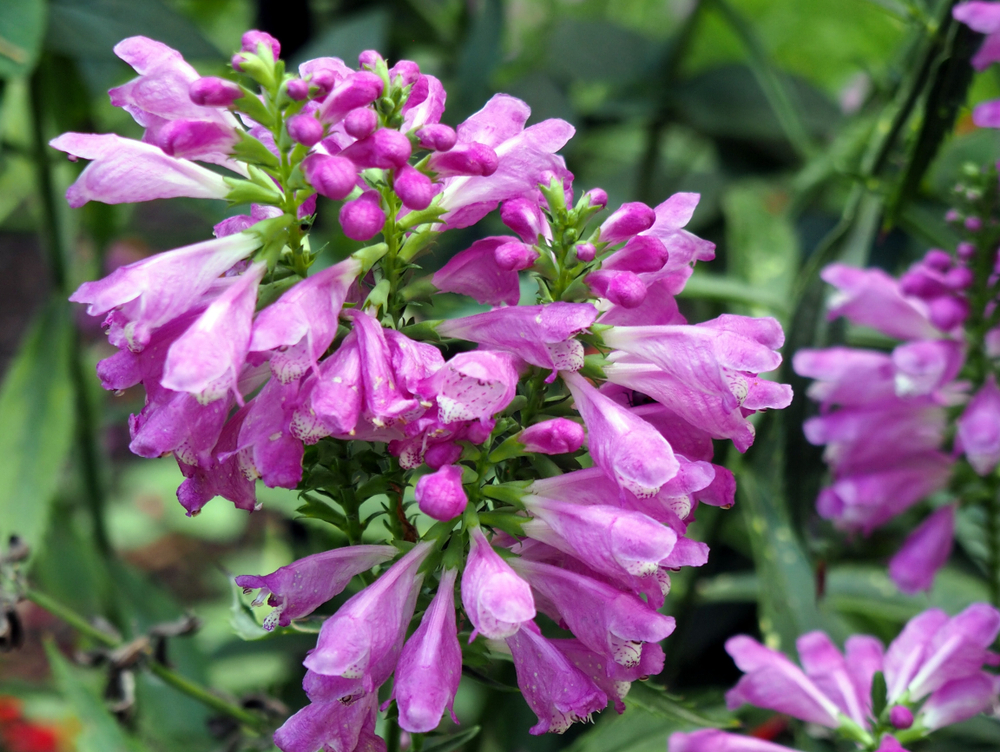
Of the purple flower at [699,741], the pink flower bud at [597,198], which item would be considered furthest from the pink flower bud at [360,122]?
the purple flower at [699,741]

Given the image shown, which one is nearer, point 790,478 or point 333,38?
point 790,478

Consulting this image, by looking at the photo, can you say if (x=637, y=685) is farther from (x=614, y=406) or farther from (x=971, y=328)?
(x=971, y=328)

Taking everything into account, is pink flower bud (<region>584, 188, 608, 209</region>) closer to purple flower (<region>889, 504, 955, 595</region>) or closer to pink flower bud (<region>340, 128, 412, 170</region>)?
pink flower bud (<region>340, 128, 412, 170</region>)

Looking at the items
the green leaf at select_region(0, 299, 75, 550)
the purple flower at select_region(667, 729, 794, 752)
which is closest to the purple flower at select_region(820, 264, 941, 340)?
the purple flower at select_region(667, 729, 794, 752)

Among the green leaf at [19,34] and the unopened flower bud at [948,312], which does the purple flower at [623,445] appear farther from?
the green leaf at [19,34]

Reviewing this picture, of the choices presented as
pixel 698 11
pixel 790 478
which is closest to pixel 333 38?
pixel 698 11

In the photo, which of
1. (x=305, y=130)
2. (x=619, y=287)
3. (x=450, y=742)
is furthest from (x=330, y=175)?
(x=450, y=742)
